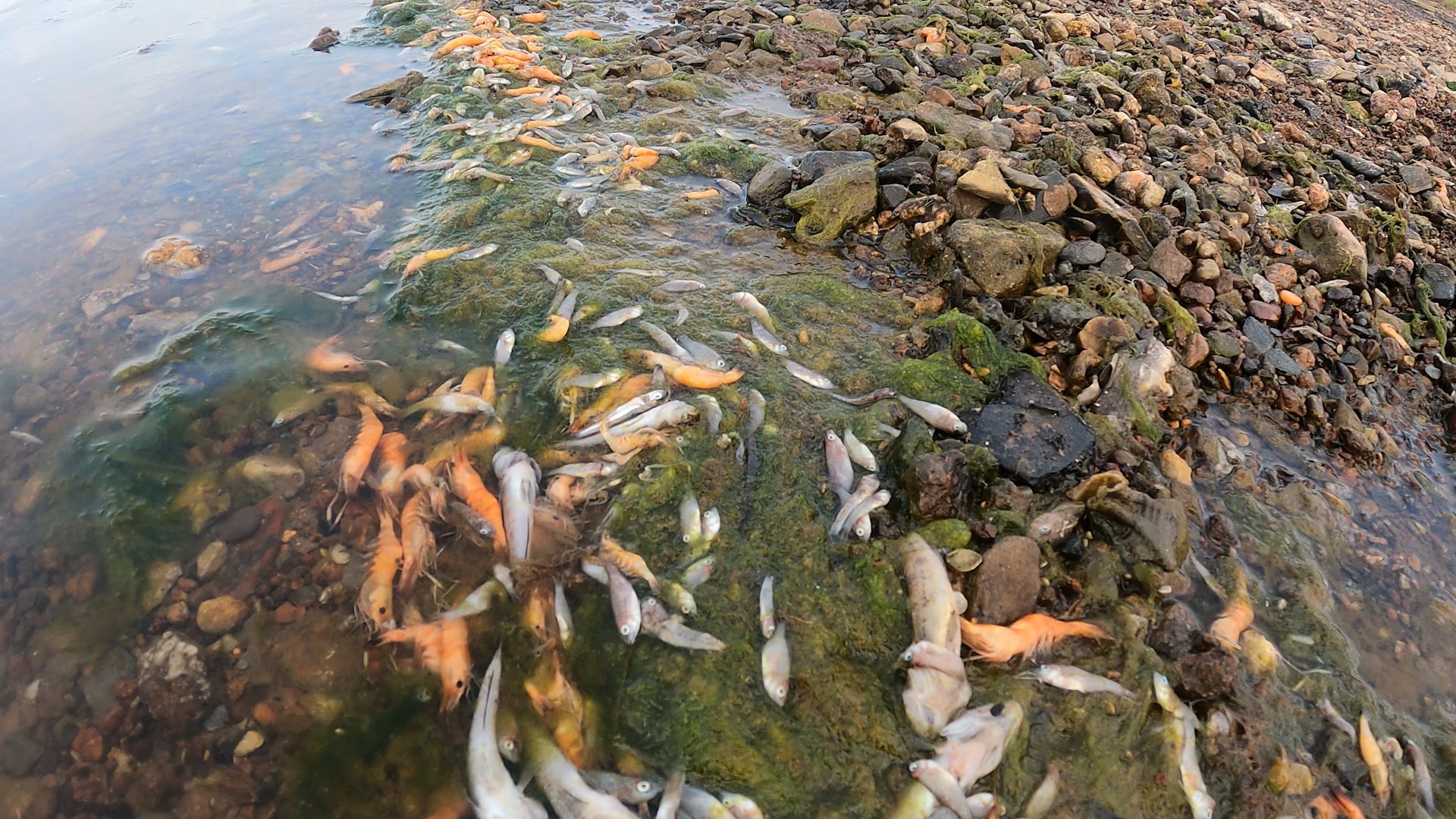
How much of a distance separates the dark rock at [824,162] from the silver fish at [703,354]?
3.27m

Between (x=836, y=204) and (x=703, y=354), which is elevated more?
(x=836, y=204)

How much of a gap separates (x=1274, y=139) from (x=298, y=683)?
42.0 ft

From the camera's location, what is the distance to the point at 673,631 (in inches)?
160

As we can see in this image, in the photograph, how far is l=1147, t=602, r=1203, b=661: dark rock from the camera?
402cm

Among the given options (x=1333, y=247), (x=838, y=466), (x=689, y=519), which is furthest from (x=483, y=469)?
(x=1333, y=247)

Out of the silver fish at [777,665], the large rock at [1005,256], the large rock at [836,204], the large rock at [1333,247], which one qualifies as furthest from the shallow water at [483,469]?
the large rock at [1333,247]

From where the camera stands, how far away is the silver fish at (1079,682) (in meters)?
3.85

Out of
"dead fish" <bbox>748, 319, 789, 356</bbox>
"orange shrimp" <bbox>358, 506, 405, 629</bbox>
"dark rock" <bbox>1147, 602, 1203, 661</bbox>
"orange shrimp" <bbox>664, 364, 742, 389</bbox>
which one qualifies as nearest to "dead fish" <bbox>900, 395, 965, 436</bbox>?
"dead fish" <bbox>748, 319, 789, 356</bbox>

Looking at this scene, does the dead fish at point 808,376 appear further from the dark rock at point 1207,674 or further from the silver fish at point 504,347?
the dark rock at point 1207,674

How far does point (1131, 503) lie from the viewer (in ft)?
14.7

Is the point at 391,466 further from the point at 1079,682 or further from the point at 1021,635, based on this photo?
the point at 1079,682

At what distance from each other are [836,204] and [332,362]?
17.3 ft

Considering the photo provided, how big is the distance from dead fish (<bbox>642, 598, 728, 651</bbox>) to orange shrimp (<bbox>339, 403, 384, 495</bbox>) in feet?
8.03

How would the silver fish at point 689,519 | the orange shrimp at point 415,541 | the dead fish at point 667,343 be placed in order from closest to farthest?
the orange shrimp at point 415,541
the silver fish at point 689,519
the dead fish at point 667,343
